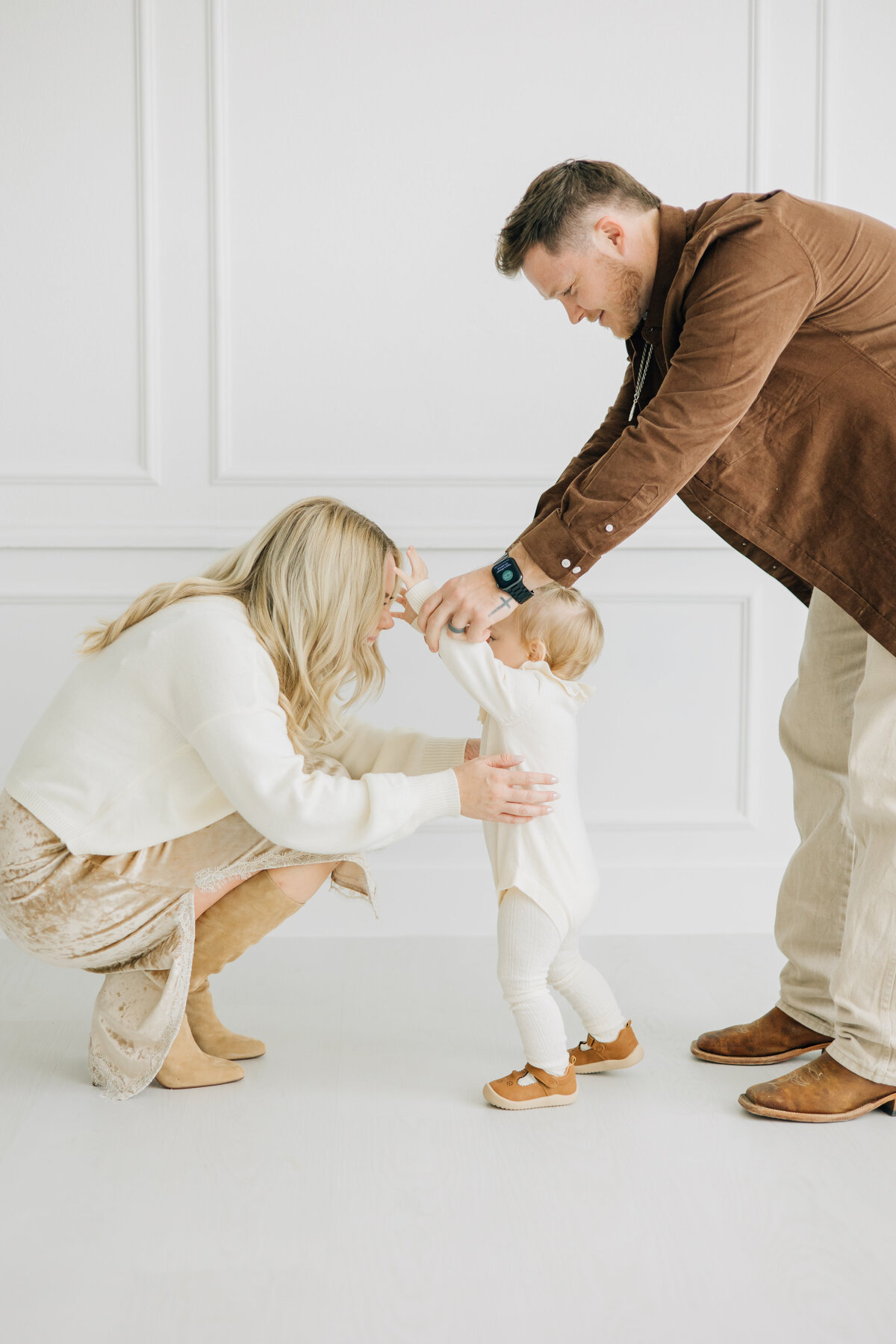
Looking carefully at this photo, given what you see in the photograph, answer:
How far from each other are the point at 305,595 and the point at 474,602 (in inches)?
→ 9.8

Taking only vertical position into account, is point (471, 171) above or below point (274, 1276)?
above

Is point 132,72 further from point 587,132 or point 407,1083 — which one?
point 407,1083

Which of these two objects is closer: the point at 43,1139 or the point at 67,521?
the point at 43,1139

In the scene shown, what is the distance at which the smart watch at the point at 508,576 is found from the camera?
159 cm

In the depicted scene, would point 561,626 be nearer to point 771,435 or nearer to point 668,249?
point 771,435

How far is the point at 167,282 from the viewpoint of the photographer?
2424 mm

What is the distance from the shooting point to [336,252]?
2438 mm

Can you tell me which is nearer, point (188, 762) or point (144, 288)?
point (188, 762)

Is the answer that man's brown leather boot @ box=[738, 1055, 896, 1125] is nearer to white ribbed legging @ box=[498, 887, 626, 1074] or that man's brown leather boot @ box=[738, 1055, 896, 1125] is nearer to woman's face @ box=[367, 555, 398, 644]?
white ribbed legging @ box=[498, 887, 626, 1074]

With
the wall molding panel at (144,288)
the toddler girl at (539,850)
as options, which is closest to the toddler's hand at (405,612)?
the toddler girl at (539,850)

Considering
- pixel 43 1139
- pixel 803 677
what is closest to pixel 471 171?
pixel 803 677

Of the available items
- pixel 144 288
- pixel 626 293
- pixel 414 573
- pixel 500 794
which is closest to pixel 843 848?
pixel 500 794

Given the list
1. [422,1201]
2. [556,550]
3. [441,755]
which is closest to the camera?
[422,1201]

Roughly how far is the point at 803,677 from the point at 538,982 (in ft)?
2.21
